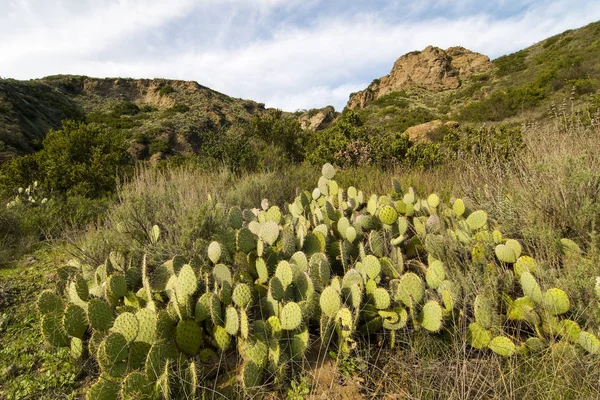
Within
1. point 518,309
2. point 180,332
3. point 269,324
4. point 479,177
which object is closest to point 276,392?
point 269,324

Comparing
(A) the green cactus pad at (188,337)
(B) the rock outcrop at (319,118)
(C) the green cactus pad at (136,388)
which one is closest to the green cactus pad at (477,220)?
(A) the green cactus pad at (188,337)

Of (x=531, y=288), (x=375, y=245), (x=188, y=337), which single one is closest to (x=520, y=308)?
(x=531, y=288)

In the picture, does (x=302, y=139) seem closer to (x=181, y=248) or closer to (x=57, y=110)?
(x=181, y=248)

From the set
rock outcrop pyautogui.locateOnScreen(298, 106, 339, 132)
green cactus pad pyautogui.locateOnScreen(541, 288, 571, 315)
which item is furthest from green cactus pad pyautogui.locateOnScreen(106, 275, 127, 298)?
rock outcrop pyautogui.locateOnScreen(298, 106, 339, 132)

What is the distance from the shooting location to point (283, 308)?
1498 millimetres

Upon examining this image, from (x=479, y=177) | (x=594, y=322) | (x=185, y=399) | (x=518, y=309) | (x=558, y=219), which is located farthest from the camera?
(x=479, y=177)

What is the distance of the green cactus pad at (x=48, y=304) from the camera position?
5.60 feet

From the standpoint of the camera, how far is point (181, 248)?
248cm

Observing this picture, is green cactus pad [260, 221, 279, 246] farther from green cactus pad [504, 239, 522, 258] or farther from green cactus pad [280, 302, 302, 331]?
green cactus pad [504, 239, 522, 258]

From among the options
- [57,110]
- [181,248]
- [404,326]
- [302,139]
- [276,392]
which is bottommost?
[276,392]

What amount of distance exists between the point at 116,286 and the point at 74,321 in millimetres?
300

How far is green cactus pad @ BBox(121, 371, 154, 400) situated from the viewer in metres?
1.16

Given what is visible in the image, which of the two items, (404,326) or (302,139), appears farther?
(302,139)

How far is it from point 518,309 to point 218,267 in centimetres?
159
